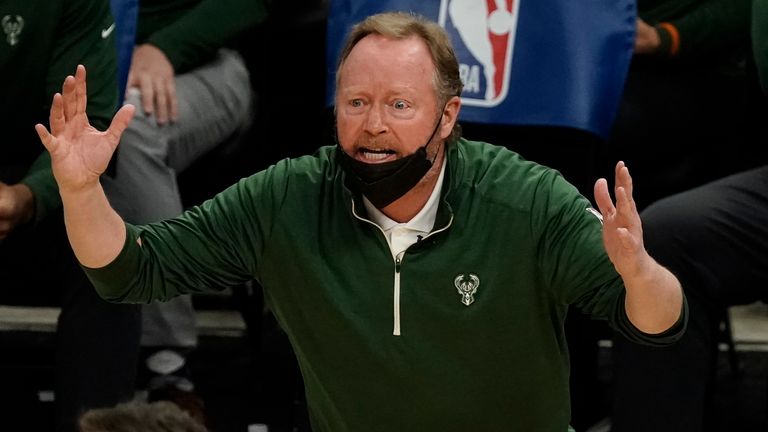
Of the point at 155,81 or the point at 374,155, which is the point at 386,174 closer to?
the point at 374,155

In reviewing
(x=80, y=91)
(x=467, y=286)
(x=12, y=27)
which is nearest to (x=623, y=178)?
(x=467, y=286)

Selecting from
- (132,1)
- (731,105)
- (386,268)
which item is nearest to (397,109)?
(386,268)

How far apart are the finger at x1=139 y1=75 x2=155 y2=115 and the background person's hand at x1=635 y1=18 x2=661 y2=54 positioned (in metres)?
1.24

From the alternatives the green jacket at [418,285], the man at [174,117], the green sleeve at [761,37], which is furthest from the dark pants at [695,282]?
the man at [174,117]

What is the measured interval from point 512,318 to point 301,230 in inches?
16.4

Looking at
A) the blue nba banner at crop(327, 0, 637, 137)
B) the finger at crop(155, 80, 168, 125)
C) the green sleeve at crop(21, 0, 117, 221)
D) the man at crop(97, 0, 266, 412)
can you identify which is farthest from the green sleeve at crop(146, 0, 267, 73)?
the blue nba banner at crop(327, 0, 637, 137)

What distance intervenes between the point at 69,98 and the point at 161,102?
1.31 meters

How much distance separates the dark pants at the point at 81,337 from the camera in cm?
345

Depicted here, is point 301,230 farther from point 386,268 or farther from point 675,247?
point 675,247

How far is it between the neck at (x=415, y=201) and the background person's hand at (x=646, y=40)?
1.27m

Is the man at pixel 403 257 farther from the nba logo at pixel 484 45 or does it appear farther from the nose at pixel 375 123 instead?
the nba logo at pixel 484 45

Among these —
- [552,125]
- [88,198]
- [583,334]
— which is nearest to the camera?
[88,198]

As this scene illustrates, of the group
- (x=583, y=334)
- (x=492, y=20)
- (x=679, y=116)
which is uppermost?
(x=492, y=20)

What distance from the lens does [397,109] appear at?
9.16 ft
